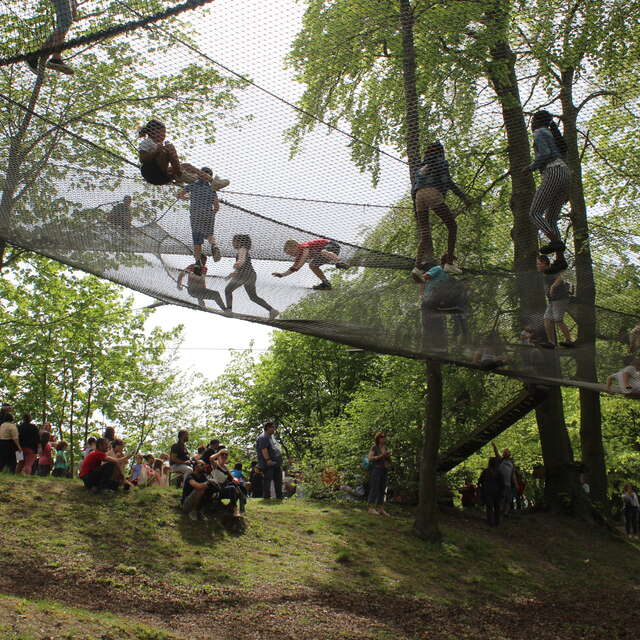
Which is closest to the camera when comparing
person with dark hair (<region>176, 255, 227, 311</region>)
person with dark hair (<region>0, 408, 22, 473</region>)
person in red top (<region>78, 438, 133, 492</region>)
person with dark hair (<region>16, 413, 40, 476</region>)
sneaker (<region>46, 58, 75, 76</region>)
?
sneaker (<region>46, 58, 75, 76</region>)

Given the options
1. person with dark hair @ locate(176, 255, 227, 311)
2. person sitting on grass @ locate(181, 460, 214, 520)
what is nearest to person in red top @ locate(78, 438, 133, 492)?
person sitting on grass @ locate(181, 460, 214, 520)

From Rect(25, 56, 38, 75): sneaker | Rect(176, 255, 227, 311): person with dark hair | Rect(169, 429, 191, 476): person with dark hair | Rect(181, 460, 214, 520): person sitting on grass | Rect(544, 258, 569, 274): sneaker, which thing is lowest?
Rect(181, 460, 214, 520): person sitting on grass

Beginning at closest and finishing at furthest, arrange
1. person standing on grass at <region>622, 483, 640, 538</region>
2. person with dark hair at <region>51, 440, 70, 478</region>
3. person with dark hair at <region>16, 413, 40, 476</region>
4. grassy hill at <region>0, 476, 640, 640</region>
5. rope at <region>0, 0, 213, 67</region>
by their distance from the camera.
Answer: rope at <region>0, 0, 213, 67</region>, grassy hill at <region>0, 476, 640, 640</region>, person with dark hair at <region>16, 413, 40, 476</region>, person with dark hair at <region>51, 440, 70, 478</region>, person standing on grass at <region>622, 483, 640, 538</region>

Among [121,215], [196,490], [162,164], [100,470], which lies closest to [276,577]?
[196,490]

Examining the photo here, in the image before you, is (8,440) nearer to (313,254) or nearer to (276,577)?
(276,577)

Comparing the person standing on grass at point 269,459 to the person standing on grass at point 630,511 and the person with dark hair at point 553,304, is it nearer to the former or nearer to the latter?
the person with dark hair at point 553,304

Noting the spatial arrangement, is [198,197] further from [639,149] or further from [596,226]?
[639,149]

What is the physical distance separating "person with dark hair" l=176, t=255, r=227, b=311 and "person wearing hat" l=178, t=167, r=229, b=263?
0.19 feet

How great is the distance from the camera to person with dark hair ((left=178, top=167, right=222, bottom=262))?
19.8 feet

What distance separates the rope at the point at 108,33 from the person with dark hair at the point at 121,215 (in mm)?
1228

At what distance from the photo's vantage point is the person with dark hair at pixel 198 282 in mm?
6211

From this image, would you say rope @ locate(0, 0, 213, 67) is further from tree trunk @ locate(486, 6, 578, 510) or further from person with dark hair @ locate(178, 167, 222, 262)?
tree trunk @ locate(486, 6, 578, 510)

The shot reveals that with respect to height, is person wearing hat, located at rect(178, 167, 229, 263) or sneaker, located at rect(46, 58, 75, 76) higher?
sneaker, located at rect(46, 58, 75, 76)

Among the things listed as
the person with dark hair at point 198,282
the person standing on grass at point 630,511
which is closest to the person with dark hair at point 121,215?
the person with dark hair at point 198,282
